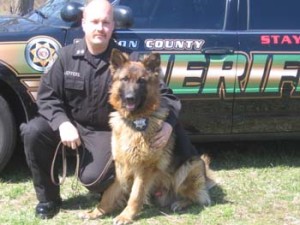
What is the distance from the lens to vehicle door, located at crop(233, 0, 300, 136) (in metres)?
4.35

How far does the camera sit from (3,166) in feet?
13.7

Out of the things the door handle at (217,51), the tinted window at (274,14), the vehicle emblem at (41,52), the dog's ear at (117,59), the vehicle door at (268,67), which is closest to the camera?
the dog's ear at (117,59)

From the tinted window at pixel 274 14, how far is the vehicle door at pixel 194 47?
200 millimetres

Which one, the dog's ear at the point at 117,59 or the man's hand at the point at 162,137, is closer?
the dog's ear at the point at 117,59

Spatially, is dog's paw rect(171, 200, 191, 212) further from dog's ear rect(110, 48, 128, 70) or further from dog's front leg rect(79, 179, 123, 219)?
dog's ear rect(110, 48, 128, 70)

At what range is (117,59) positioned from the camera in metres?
3.45

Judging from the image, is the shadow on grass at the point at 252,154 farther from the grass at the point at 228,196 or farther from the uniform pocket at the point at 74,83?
the uniform pocket at the point at 74,83

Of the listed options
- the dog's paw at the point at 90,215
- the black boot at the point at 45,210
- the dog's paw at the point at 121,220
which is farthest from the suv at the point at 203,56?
the dog's paw at the point at 121,220

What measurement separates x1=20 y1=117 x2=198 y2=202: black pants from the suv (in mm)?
503

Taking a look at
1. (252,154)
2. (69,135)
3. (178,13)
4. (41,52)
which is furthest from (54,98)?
(252,154)

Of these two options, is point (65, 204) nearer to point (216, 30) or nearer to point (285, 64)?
point (216, 30)

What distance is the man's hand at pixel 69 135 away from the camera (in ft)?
11.4

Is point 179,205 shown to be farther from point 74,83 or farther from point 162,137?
point 74,83

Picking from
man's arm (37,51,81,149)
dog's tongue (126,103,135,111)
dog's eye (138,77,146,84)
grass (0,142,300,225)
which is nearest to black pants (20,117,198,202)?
man's arm (37,51,81,149)
